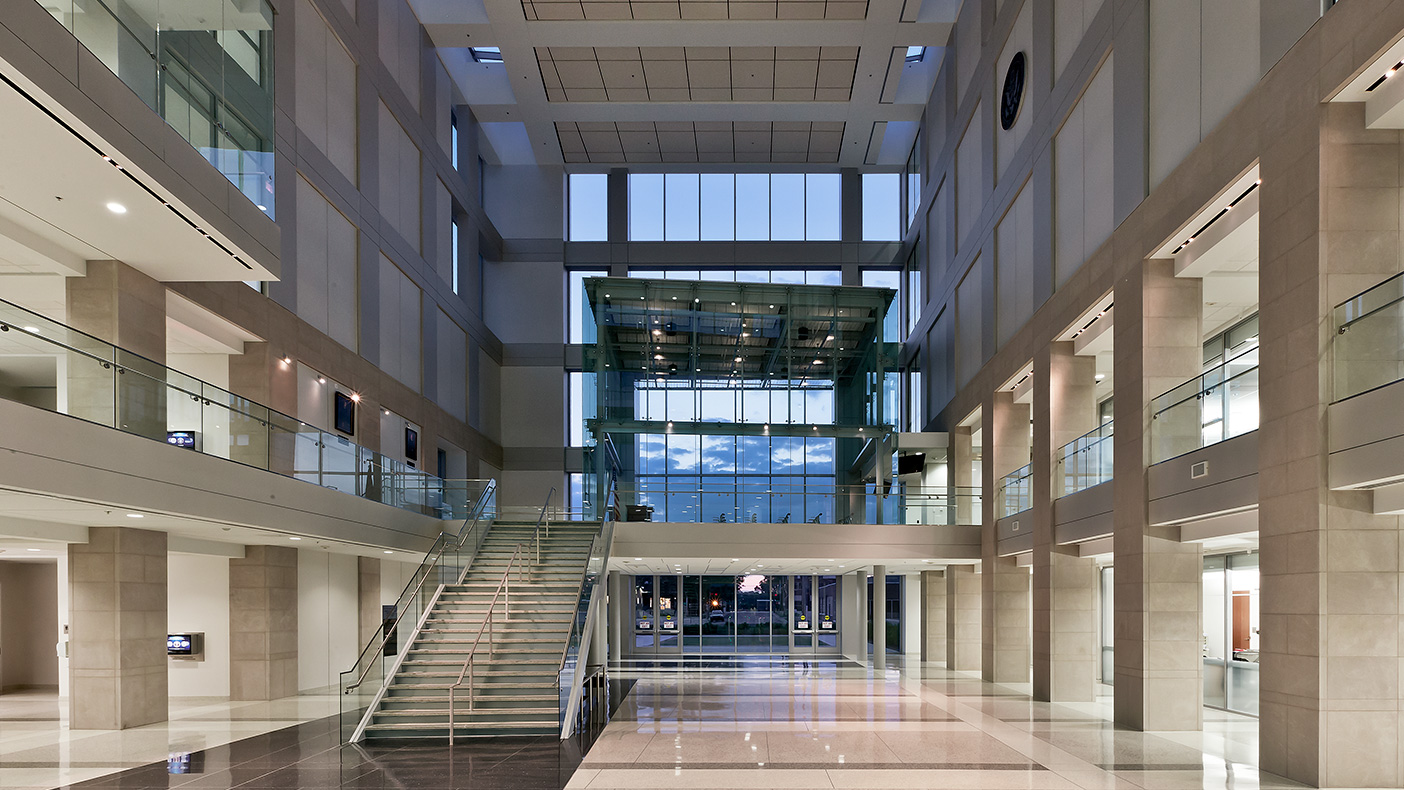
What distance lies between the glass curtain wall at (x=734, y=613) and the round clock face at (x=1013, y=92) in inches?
685

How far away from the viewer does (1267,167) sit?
1089 cm

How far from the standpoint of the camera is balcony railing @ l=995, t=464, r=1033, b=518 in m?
20.5

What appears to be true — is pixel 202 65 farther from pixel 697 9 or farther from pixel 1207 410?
pixel 697 9

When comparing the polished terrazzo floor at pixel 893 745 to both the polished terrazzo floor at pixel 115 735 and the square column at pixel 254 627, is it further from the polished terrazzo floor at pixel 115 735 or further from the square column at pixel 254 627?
the square column at pixel 254 627

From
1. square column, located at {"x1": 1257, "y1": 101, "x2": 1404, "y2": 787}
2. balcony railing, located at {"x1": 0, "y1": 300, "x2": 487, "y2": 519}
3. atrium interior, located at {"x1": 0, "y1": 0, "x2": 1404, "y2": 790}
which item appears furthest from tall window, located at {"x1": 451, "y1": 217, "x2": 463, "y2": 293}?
square column, located at {"x1": 1257, "y1": 101, "x2": 1404, "y2": 787}

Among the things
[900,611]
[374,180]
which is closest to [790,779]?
[374,180]

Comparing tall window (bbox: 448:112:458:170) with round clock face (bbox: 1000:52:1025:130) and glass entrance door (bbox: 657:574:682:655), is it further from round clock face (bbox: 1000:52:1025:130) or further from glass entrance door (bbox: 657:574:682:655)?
round clock face (bbox: 1000:52:1025:130)

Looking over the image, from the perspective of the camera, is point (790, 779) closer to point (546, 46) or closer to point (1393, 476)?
point (1393, 476)

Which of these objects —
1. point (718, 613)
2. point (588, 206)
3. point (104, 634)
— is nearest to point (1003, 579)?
point (718, 613)

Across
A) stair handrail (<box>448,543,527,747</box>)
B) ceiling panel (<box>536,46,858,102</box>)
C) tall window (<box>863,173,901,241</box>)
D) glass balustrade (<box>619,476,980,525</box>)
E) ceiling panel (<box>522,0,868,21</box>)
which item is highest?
ceiling panel (<box>522,0,868,21</box>)

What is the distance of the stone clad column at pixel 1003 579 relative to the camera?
22.3 m

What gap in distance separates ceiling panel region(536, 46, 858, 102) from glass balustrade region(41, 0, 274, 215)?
14146 millimetres

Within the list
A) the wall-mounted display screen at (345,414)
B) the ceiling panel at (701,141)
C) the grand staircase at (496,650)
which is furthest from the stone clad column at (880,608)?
the ceiling panel at (701,141)

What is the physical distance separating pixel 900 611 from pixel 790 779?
1105 inches
